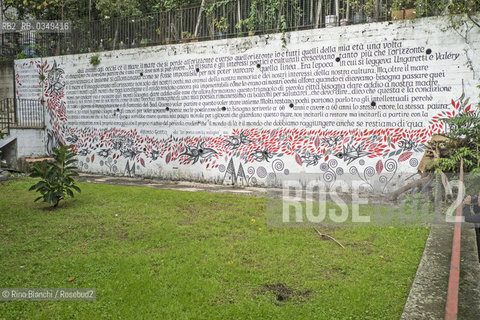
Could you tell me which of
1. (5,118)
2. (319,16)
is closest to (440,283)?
(319,16)

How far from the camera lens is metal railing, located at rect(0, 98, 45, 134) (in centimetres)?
1255

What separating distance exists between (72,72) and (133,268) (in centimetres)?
964

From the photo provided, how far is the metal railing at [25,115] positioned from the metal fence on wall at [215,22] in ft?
5.54

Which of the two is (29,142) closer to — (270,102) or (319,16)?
(270,102)

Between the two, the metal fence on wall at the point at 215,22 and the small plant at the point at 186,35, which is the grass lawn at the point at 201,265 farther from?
the small plant at the point at 186,35

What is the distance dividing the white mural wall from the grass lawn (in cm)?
198

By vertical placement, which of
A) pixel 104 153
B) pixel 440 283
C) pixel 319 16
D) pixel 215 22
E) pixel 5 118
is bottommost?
pixel 440 283

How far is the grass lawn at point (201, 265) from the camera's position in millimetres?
3141

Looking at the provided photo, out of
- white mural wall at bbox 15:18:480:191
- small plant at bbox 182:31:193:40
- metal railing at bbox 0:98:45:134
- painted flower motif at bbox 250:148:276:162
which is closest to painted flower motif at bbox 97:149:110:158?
white mural wall at bbox 15:18:480:191

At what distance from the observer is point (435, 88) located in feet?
23.6

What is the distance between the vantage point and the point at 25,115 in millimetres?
12797

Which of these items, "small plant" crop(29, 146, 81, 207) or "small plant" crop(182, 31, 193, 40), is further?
"small plant" crop(182, 31, 193, 40)

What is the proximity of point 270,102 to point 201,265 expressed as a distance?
5.46 m

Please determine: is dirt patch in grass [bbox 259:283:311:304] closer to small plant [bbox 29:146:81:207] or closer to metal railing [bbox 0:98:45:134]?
small plant [bbox 29:146:81:207]
